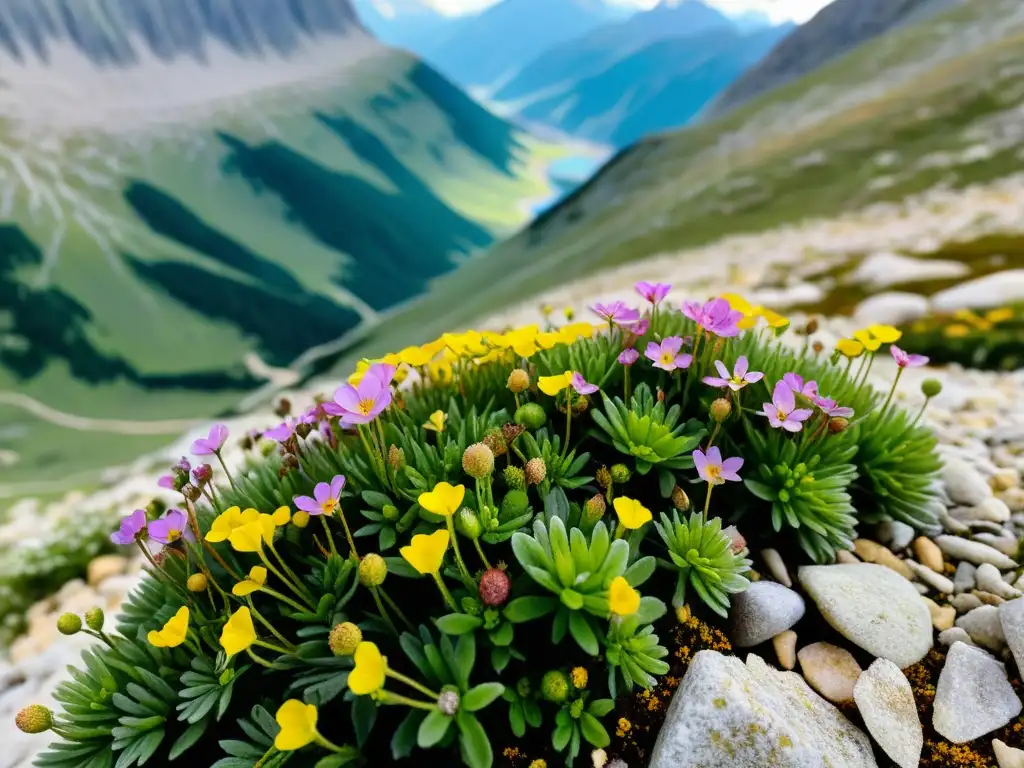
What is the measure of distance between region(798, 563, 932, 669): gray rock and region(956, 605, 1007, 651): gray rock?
0.19 m

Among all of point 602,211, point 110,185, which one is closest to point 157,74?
point 110,185

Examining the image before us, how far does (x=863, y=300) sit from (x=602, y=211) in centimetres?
3762

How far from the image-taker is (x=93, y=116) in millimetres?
90375

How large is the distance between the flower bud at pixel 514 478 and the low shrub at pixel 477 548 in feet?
0.10

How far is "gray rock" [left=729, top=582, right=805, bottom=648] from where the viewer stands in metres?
2.55

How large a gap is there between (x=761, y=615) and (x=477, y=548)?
53.0 inches

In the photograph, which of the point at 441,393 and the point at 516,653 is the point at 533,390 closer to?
the point at 441,393

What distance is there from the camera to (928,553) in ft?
10.3

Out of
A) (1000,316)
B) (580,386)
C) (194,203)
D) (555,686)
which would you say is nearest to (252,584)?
(555,686)

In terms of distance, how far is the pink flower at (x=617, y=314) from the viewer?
3.06 meters

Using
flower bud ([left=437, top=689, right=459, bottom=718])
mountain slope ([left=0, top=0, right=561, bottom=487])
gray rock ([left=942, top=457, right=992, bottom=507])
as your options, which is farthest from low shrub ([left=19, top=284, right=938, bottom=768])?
mountain slope ([left=0, top=0, right=561, bottom=487])

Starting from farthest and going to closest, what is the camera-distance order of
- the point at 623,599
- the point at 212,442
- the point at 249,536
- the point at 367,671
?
the point at 212,442
the point at 249,536
the point at 623,599
the point at 367,671

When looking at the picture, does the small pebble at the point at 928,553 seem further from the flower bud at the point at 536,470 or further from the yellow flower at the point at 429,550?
the yellow flower at the point at 429,550

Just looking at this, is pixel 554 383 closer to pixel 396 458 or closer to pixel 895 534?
pixel 396 458
